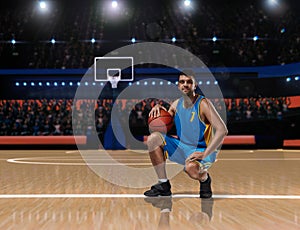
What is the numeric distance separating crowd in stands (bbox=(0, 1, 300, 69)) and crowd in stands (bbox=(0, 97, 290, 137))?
2.89m

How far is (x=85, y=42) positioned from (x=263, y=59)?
1030cm

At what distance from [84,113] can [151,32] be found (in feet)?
19.8

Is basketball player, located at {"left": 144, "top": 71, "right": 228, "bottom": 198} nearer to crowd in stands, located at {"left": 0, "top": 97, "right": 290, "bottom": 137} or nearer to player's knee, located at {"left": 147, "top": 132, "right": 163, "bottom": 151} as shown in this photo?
player's knee, located at {"left": 147, "top": 132, "right": 163, "bottom": 151}

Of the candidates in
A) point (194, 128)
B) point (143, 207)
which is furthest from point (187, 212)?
point (194, 128)

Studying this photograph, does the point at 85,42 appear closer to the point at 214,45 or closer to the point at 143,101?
the point at 143,101

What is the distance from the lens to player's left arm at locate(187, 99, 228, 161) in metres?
3.31

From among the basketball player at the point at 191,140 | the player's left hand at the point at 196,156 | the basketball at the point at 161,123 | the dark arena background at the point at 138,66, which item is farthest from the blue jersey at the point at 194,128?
the dark arena background at the point at 138,66

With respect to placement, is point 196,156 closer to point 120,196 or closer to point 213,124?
point 213,124

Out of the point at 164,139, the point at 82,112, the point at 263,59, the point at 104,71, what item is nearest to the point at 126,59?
the point at 104,71

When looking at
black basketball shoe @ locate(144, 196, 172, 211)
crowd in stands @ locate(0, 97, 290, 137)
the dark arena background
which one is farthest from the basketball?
crowd in stands @ locate(0, 97, 290, 137)

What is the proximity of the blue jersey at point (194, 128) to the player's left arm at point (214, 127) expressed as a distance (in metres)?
0.06

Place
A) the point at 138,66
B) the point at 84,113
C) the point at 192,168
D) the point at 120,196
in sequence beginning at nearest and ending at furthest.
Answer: the point at 192,168 → the point at 120,196 → the point at 84,113 → the point at 138,66

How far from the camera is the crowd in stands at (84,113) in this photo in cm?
1831

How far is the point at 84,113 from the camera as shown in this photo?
20375 millimetres
